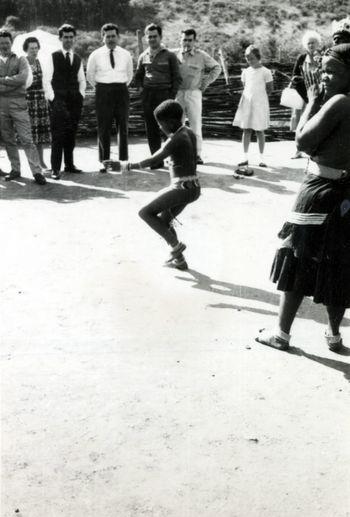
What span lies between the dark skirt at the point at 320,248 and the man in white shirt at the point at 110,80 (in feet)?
18.3

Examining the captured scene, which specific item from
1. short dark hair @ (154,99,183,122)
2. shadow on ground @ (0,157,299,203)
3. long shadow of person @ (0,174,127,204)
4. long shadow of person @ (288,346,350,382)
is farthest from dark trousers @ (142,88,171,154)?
long shadow of person @ (288,346,350,382)

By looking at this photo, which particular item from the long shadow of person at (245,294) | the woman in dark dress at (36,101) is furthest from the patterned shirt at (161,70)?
the long shadow of person at (245,294)

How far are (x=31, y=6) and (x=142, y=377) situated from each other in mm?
18380

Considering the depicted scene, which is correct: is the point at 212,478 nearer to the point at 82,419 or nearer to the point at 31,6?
the point at 82,419

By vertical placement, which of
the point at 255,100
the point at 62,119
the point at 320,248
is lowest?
the point at 320,248

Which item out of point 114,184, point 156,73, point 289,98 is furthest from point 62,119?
point 289,98

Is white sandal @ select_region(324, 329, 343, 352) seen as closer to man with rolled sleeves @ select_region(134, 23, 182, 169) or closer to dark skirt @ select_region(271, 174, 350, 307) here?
dark skirt @ select_region(271, 174, 350, 307)

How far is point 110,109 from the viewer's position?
9047 millimetres

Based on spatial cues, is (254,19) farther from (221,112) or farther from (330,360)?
(330,360)

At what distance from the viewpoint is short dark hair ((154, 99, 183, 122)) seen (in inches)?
203

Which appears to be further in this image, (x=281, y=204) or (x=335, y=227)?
(x=281, y=204)

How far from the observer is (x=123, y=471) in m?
2.98

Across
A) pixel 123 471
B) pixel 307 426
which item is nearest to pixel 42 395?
Result: pixel 123 471

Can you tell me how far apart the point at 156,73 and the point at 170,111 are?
3.91m
